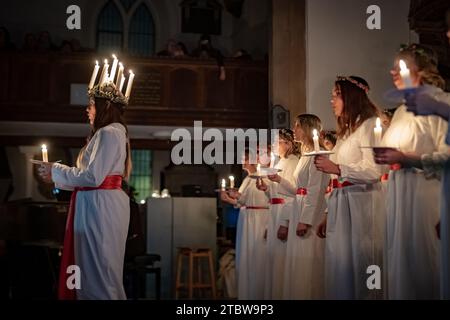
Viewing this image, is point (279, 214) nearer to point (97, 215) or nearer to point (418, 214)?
point (97, 215)

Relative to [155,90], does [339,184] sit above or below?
below

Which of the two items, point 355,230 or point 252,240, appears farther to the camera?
point 252,240

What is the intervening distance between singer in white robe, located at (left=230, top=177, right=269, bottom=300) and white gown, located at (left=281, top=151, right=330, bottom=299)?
1499 mm

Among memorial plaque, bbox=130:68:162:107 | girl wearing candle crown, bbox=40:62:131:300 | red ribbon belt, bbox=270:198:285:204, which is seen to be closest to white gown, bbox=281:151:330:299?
red ribbon belt, bbox=270:198:285:204

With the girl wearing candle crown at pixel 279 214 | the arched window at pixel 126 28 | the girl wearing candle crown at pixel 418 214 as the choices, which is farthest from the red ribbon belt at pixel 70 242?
the arched window at pixel 126 28

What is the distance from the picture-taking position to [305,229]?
521 centimetres

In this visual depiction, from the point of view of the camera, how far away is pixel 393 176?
12.9ft

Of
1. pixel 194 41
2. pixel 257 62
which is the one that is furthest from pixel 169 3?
pixel 257 62

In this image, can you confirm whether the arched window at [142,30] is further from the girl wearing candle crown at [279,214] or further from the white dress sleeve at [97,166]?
the white dress sleeve at [97,166]

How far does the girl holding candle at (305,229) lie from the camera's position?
5.22 m

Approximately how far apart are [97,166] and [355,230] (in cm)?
203

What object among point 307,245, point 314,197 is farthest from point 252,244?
point 314,197

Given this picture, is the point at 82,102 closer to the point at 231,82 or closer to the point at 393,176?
the point at 231,82

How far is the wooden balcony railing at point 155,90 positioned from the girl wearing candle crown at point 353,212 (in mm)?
8121
